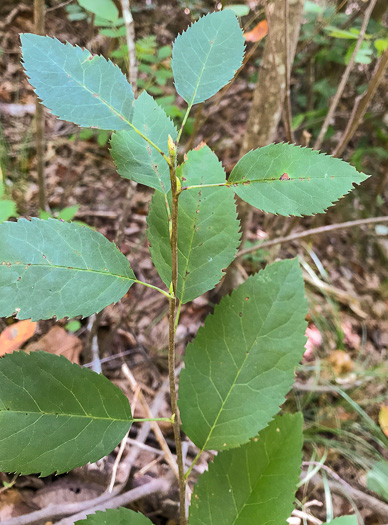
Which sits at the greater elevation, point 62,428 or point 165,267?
point 165,267

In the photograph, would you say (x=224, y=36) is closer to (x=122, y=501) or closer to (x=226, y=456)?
(x=226, y=456)

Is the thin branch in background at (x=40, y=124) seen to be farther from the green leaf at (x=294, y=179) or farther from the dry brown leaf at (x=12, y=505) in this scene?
the dry brown leaf at (x=12, y=505)

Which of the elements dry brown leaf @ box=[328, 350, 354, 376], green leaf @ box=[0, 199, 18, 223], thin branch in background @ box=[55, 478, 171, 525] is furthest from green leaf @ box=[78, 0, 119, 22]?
dry brown leaf @ box=[328, 350, 354, 376]

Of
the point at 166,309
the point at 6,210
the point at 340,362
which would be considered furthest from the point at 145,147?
the point at 340,362

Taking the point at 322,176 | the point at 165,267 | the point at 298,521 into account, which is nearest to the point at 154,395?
the point at 298,521

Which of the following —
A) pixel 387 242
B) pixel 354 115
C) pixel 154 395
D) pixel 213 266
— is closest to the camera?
pixel 213 266

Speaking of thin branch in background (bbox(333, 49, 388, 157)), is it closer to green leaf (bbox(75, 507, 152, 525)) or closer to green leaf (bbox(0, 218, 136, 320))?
green leaf (bbox(0, 218, 136, 320))

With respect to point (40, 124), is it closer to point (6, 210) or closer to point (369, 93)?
point (6, 210)
